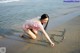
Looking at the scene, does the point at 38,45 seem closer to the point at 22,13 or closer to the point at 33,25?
the point at 33,25

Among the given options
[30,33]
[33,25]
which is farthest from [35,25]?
[30,33]

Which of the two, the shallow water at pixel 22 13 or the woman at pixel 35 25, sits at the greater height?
the woman at pixel 35 25

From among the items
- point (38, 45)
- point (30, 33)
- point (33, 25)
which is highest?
point (33, 25)

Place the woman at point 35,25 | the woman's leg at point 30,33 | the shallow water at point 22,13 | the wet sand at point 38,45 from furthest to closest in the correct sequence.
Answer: the shallow water at point 22,13, the woman's leg at point 30,33, the woman at point 35,25, the wet sand at point 38,45

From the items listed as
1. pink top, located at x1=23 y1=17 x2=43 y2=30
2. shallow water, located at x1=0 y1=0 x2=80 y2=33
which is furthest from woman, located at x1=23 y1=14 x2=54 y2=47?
shallow water, located at x1=0 y1=0 x2=80 y2=33

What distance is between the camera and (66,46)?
5410 mm

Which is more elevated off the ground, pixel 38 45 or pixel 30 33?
pixel 30 33

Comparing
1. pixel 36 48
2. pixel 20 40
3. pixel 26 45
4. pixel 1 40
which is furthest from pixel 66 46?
pixel 1 40

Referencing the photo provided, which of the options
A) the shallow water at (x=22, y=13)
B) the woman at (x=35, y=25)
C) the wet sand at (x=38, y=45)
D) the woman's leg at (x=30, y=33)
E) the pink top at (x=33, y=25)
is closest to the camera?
the wet sand at (x=38, y=45)

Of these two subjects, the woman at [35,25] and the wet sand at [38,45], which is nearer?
the wet sand at [38,45]

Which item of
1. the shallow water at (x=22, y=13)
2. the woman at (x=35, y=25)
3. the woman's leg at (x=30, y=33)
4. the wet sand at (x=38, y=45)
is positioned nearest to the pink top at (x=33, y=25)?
the woman at (x=35, y=25)

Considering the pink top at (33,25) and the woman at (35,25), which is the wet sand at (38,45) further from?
the pink top at (33,25)

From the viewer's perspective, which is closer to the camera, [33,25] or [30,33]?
[33,25]

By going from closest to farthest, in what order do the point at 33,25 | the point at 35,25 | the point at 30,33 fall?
the point at 35,25, the point at 33,25, the point at 30,33
